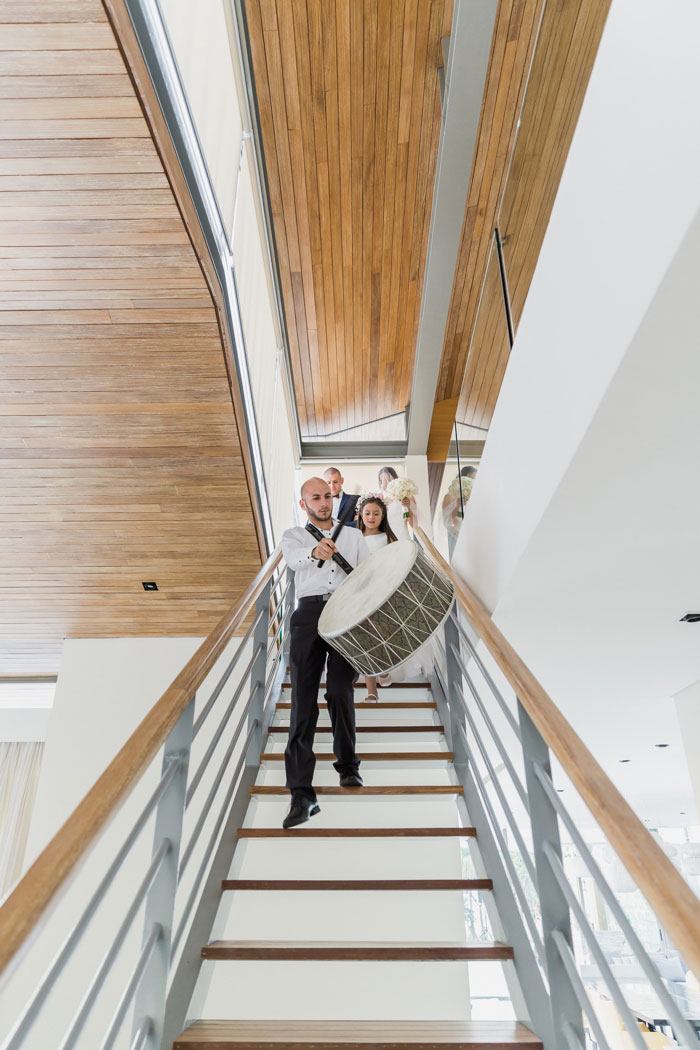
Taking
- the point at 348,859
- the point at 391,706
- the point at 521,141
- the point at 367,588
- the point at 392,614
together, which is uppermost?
the point at 521,141

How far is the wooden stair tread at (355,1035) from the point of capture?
162 cm

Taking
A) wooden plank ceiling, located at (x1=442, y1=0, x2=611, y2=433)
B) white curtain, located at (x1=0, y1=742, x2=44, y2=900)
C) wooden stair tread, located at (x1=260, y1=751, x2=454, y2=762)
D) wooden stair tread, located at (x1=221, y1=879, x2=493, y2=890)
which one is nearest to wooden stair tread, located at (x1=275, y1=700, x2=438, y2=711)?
wooden stair tread, located at (x1=260, y1=751, x2=454, y2=762)

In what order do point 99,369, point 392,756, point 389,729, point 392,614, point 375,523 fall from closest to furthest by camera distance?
point 392,614
point 392,756
point 99,369
point 389,729
point 375,523

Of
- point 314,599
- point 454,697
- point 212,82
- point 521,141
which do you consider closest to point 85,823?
point 314,599

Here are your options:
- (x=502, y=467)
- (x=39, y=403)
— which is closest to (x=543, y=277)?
(x=502, y=467)

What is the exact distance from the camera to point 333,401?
7.43 m

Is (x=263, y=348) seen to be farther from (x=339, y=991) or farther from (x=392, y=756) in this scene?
(x=339, y=991)

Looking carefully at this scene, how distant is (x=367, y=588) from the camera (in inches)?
109

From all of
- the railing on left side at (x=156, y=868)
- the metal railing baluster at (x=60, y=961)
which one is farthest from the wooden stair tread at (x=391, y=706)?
the metal railing baluster at (x=60, y=961)

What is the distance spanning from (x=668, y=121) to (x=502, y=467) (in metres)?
1.46

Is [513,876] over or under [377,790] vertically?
under

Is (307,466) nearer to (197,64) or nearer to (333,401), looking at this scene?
(333,401)

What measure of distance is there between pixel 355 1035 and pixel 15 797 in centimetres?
626

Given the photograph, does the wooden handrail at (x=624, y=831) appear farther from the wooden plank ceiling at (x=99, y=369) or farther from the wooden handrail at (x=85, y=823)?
the wooden plank ceiling at (x=99, y=369)
